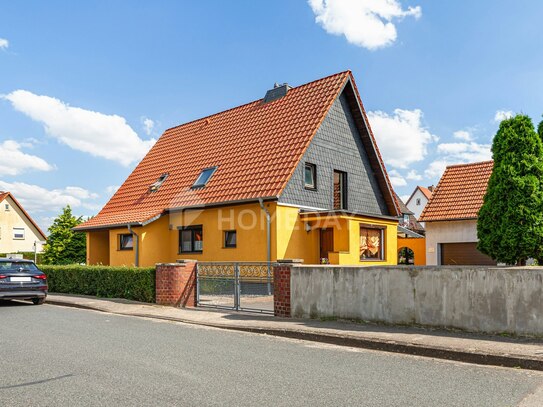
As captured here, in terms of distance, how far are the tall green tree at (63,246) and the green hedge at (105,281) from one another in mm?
13987

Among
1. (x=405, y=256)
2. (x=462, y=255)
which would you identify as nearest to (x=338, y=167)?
(x=462, y=255)

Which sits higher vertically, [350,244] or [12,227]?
[12,227]

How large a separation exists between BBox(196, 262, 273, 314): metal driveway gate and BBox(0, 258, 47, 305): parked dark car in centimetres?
499

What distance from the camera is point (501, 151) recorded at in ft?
35.4

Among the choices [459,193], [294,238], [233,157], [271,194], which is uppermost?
[233,157]

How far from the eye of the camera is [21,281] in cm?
1513

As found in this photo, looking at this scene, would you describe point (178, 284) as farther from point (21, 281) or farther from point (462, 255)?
point (462, 255)

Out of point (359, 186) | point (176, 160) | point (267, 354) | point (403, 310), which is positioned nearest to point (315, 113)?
point (359, 186)

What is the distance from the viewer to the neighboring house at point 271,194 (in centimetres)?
1916

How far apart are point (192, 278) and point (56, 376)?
8246 mm

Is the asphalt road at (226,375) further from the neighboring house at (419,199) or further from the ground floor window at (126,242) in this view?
the neighboring house at (419,199)

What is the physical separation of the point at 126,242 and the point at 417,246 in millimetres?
16706

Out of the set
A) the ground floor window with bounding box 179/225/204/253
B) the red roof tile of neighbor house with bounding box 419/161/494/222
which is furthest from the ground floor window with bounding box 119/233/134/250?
the red roof tile of neighbor house with bounding box 419/161/494/222

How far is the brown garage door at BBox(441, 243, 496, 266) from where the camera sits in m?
22.8
